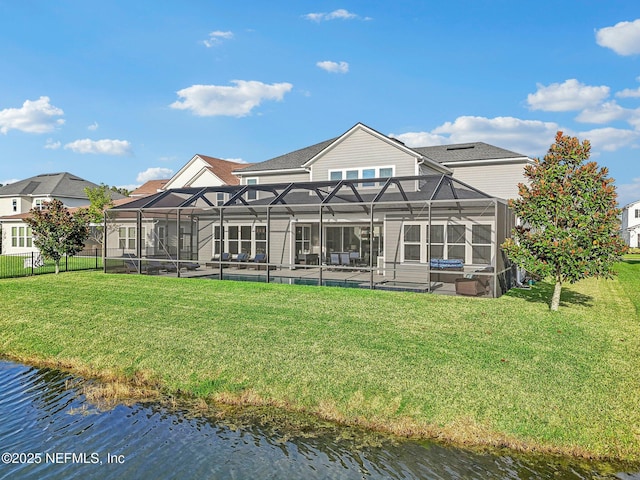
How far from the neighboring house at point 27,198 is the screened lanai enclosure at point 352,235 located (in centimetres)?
1721

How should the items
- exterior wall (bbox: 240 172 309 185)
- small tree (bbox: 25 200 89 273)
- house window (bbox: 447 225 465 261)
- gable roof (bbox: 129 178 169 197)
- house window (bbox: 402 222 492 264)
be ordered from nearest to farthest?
1. house window (bbox: 402 222 492 264)
2. house window (bbox: 447 225 465 261)
3. small tree (bbox: 25 200 89 273)
4. exterior wall (bbox: 240 172 309 185)
5. gable roof (bbox: 129 178 169 197)

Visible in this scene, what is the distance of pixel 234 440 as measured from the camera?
6688mm

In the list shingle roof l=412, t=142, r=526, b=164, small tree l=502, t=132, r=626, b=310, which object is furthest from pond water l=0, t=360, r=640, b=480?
shingle roof l=412, t=142, r=526, b=164

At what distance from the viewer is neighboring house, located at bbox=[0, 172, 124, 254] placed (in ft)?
118

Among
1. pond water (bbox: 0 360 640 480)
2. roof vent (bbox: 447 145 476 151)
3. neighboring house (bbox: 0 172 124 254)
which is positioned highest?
roof vent (bbox: 447 145 476 151)

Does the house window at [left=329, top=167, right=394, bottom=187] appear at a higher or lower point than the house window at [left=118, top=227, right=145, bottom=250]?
higher

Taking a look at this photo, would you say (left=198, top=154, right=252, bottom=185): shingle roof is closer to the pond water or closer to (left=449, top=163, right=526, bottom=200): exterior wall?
(left=449, top=163, right=526, bottom=200): exterior wall

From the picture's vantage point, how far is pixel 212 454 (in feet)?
20.6

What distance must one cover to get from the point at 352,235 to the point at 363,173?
316 cm

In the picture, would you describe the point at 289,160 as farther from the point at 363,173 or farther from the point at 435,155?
the point at 435,155

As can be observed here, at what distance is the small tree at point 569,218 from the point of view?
11.2 meters

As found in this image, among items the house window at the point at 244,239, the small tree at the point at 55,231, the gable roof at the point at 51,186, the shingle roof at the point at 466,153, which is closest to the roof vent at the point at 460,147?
the shingle roof at the point at 466,153

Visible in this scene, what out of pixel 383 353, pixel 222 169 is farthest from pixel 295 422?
pixel 222 169

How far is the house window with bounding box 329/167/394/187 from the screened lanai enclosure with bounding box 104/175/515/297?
892mm
